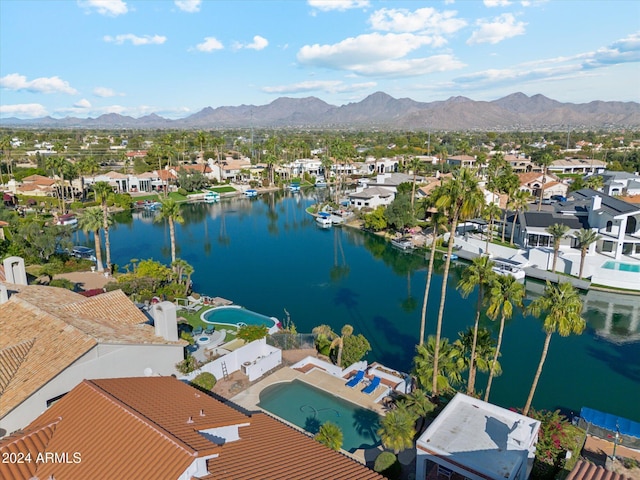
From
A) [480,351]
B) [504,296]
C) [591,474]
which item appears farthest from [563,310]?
[591,474]

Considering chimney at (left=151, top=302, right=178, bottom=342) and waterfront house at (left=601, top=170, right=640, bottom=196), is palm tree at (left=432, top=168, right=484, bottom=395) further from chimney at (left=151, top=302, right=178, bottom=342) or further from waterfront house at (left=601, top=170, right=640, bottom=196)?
waterfront house at (left=601, top=170, right=640, bottom=196)

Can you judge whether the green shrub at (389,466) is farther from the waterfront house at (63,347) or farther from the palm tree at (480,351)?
the waterfront house at (63,347)

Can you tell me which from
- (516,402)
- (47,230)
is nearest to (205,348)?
(516,402)

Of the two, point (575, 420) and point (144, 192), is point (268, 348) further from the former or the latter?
point (144, 192)

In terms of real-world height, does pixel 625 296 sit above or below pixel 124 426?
below

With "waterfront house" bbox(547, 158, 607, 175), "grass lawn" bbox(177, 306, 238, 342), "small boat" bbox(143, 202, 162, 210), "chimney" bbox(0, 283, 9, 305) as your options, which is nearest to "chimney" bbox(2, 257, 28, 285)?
"chimney" bbox(0, 283, 9, 305)

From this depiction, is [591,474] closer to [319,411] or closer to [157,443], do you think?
[157,443]
